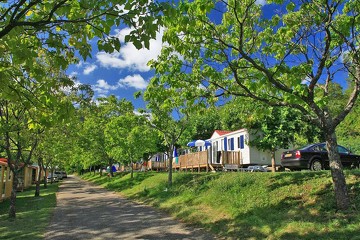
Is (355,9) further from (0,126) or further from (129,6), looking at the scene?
(0,126)

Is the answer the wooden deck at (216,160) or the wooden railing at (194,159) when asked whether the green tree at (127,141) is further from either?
the wooden deck at (216,160)

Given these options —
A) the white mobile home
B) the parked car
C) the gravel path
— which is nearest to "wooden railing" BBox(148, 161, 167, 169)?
the white mobile home

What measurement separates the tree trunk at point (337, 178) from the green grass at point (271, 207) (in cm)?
25

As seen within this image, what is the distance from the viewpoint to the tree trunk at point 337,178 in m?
8.90

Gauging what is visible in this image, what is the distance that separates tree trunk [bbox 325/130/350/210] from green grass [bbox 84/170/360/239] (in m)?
0.25

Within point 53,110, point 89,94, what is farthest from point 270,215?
point 89,94

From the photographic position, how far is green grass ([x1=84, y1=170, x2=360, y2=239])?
27.4 feet

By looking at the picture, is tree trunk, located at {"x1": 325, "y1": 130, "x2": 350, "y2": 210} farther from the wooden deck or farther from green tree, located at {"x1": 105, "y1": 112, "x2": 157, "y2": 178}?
green tree, located at {"x1": 105, "y1": 112, "x2": 157, "y2": 178}

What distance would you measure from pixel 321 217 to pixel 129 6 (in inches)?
293

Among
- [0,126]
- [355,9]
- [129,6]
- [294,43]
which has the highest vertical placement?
[355,9]

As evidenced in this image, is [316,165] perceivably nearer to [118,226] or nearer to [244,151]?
[244,151]

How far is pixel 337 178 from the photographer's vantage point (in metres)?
9.09

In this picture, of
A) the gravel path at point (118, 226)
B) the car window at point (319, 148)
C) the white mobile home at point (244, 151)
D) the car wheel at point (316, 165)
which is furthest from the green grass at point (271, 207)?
the white mobile home at point (244, 151)

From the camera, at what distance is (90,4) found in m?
4.46
